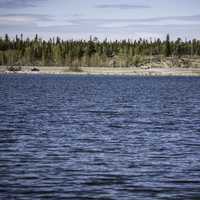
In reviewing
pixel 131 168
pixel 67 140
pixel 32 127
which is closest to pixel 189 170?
pixel 131 168

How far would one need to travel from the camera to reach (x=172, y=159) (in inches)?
1184

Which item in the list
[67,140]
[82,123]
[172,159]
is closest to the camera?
[172,159]

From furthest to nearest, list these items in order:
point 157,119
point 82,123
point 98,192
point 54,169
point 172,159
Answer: point 157,119
point 82,123
point 172,159
point 54,169
point 98,192

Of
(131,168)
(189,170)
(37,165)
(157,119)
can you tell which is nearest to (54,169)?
(37,165)

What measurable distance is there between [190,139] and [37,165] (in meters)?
13.1

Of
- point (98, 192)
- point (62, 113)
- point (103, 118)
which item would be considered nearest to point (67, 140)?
point (98, 192)

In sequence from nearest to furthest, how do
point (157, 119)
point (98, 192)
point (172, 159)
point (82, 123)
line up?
point (98, 192)
point (172, 159)
point (82, 123)
point (157, 119)

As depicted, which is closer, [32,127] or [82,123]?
[32,127]

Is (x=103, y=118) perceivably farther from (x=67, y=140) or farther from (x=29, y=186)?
(x=29, y=186)

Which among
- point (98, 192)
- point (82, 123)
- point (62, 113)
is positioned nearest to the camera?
point (98, 192)

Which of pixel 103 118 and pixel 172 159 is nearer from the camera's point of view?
pixel 172 159

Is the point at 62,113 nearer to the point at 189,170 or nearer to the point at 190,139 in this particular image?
the point at 190,139

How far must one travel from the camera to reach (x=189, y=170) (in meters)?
27.3

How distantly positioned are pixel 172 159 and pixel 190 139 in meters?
8.47
